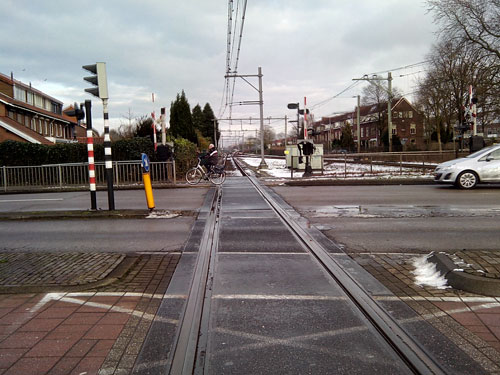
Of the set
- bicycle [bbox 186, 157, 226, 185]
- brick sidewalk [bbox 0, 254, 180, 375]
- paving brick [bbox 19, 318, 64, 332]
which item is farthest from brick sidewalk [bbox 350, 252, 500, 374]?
bicycle [bbox 186, 157, 226, 185]

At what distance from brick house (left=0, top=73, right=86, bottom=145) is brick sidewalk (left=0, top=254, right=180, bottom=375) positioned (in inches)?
1027

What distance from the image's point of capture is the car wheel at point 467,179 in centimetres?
1334

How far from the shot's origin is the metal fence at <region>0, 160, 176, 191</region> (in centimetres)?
1752

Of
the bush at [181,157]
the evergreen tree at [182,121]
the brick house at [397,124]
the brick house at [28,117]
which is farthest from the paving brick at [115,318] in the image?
the brick house at [397,124]

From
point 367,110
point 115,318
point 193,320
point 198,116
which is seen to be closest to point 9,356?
point 115,318

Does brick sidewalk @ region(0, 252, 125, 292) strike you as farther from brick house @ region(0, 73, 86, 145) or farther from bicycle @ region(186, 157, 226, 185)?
brick house @ region(0, 73, 86, 145)

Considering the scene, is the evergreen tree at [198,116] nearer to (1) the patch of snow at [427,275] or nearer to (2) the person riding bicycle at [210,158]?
(2) the person riding bicycle at [210,158]

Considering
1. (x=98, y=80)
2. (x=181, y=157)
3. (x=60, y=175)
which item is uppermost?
(x=98, y=80)

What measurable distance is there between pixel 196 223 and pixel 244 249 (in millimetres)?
2431

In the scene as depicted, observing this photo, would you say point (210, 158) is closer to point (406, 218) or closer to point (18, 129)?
point (406, 218)

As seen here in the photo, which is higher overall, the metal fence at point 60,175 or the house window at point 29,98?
the house window at point 29,98

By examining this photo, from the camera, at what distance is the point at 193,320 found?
3.43 m

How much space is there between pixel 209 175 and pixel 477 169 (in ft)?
32.2

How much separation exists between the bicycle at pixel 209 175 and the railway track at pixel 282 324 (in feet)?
35.8
